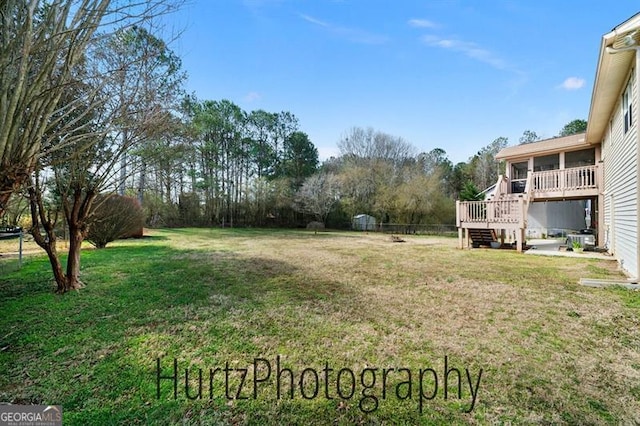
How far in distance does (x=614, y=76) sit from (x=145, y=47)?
809 cm

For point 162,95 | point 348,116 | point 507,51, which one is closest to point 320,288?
point 162,95

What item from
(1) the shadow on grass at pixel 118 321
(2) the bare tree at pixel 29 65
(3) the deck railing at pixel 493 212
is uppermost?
(2) the bare tree at pixel 29 65

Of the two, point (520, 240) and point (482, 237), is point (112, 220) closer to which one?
point (482, 237)

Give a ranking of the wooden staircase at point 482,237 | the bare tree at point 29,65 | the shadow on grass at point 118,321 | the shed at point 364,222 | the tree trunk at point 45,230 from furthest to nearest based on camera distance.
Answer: the shed at point 364,222 → the wooden staircase at point 482,237 → the tree trunk at point 45,230 → the shadow on grass at point 118,321 → the bare tree at point 29,65

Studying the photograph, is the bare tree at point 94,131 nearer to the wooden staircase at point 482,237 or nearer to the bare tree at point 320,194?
the wooden staircase at point 482,237

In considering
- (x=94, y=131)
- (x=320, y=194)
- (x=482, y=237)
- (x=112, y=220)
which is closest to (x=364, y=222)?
(x=320, y=194)

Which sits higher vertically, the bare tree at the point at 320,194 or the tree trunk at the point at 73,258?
the bare tree at the point at 320,194

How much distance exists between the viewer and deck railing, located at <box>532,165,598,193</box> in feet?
28.8

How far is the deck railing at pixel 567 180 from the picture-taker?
8773 mm

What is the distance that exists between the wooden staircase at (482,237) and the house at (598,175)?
1.9 inches

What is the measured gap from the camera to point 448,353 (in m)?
2.45

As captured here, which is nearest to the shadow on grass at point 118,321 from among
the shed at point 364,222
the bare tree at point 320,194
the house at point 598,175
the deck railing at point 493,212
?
the house at point 598,175

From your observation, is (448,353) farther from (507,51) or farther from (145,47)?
(507,51)

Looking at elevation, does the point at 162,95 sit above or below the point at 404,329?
above
